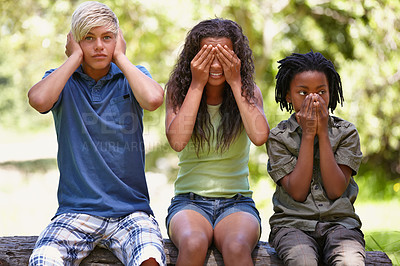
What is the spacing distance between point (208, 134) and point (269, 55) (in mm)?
3818

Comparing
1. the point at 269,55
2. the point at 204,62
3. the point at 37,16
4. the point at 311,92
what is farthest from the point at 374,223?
the point at 37,16

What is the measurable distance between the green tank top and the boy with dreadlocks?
0.20 m

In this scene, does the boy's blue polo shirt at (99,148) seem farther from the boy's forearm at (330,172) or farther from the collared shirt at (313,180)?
the boy's forearm at (330,172)

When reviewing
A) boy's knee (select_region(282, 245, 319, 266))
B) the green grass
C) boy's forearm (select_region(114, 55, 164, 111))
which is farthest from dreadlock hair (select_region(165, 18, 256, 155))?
the green grass

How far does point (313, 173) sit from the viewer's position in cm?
265

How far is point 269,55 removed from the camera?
21.0 feet

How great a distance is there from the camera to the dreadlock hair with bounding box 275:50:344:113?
107 inches

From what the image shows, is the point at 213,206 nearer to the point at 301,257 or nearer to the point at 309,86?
the point at 301,257

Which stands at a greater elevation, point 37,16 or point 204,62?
point 37,16

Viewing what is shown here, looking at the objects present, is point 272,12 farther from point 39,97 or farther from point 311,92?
point 39,97

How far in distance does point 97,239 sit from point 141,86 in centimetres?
82

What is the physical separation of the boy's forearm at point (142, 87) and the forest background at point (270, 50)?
313 cm

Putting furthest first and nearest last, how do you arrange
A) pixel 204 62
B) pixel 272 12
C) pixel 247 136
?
pixel 272 12 → pixel 247 136 → pixel 204 62

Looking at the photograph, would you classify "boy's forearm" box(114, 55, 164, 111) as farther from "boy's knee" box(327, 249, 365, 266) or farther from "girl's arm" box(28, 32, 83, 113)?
"boy's knee" box(327, 249, 365, 266)
